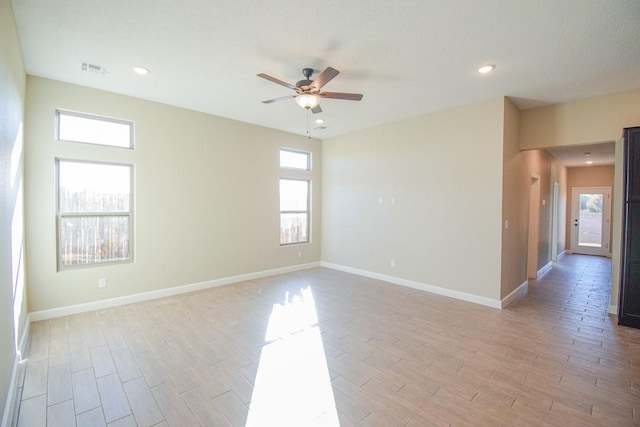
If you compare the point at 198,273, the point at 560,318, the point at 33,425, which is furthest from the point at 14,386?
the point at 560,318

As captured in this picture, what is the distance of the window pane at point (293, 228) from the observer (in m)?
6.20

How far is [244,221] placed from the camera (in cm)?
546

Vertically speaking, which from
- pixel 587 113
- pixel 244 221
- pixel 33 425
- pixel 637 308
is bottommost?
pixel 33 425

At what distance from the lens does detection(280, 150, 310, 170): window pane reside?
6156 millimetres

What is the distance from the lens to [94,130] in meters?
3.92

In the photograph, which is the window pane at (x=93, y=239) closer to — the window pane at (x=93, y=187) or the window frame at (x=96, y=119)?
the window pane at (x=93, y=187)

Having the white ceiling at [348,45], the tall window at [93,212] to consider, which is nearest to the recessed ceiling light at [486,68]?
the white ceiling at [348,45]

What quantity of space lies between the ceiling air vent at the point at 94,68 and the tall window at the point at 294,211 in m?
3.39

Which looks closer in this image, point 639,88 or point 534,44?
point 534,44

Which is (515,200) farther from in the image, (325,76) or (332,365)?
(332,365)

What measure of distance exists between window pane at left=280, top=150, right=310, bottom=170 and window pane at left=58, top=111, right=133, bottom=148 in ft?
9.10

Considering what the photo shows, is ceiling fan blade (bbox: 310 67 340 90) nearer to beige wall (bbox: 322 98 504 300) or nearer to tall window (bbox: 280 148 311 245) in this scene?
beige wall (bbox: 322 98 504 300)

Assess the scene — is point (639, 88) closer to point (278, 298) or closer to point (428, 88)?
point (428, 88)

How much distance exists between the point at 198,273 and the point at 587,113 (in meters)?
6.28
